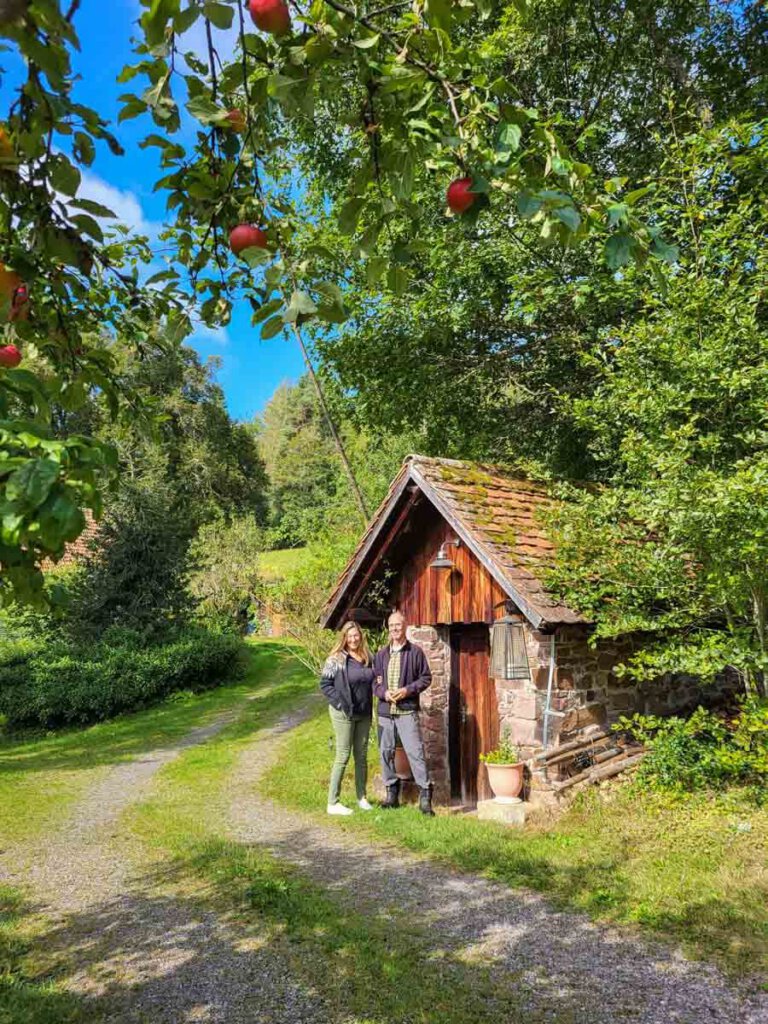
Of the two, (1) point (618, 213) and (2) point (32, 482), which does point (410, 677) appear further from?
(2) point (32, 482)

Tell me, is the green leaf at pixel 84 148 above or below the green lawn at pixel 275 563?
below

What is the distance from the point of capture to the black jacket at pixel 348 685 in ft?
25.7

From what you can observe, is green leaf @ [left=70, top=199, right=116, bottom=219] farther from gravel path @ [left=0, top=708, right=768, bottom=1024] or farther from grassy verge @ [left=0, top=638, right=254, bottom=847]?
grassy verge @ [left=0, top=638, right=254, bottom=847]

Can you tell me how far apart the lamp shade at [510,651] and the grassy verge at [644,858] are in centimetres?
144

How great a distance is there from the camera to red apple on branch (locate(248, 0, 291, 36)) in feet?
5.24

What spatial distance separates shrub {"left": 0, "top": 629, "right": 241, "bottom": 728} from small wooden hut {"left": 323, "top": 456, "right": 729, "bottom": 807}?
28.1 feet

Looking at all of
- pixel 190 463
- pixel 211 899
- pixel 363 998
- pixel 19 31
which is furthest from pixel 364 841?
pixel 190 463

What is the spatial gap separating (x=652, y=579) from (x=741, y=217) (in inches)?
146

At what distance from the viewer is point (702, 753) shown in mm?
7211

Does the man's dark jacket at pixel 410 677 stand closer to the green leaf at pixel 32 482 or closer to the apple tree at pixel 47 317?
the apple tree at pixel 47 317

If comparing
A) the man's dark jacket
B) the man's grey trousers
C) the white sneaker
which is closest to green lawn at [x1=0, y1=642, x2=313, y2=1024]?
the white sneaker

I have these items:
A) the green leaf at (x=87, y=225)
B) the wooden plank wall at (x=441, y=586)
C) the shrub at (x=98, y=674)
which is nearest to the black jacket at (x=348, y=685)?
the wooden plank wall at (x=441, y=586)

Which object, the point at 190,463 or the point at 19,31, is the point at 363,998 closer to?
the point at 19,31

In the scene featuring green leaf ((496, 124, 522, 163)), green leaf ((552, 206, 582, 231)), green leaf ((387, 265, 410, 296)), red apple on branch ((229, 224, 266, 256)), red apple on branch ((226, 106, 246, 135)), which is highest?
red apple on branch ((226, 106, 246, 135))
